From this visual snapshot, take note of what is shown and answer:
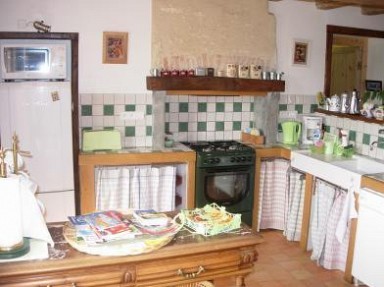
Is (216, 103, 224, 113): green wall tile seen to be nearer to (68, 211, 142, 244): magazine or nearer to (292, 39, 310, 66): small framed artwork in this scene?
(292, 39, 310, 66): small framed artwork

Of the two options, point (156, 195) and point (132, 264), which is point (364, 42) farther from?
point (132, 264)

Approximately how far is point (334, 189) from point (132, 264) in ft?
7.66

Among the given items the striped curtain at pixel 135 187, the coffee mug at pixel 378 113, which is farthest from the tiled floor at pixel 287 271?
the coffee mug at pixel 378 113

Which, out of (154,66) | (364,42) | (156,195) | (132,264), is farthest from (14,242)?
(364,42)

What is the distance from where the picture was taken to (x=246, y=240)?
1819mm

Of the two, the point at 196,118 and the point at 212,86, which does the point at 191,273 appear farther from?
the point at 196,118

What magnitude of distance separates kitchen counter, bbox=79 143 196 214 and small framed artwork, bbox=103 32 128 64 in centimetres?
86

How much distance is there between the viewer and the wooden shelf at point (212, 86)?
3936 millimetres

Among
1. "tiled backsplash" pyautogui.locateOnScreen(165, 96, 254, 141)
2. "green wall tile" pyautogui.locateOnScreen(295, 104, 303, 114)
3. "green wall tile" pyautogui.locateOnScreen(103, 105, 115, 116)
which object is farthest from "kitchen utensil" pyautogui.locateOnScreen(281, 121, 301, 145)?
"green wall tile" pyautogui.locateOnScreen(103, 105, 115, 116)

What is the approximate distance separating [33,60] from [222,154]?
6.20 ft

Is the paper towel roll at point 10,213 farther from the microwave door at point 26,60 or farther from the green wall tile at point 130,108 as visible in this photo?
the green wall tile at point 130,108

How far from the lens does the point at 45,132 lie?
3.80 m

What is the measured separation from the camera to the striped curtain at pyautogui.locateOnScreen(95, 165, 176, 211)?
150 inches

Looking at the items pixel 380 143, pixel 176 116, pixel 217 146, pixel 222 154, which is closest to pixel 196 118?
pixel 176 116
